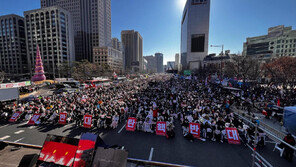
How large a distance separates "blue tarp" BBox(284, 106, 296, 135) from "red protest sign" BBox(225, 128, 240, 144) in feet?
15.9

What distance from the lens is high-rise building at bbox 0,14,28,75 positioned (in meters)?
85.3

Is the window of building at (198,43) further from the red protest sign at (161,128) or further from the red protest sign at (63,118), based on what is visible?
the red protest sign at (63,118)

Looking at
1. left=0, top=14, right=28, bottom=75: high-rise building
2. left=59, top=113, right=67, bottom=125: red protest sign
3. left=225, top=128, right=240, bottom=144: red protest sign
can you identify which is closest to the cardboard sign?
left=59, top=113, right=67, bottom=125: red protest sign

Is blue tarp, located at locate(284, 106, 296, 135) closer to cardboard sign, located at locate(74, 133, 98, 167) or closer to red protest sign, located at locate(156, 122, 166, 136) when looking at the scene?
red protest sign, located at locate(156, 122, 166, 136)

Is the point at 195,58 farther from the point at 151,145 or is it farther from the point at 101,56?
the point at 151,145

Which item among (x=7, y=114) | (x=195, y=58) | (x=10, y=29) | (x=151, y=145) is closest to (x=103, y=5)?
(x=10, y=29)

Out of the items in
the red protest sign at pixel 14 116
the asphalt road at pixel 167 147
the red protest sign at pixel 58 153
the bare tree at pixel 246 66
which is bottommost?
the asphalt road at pixel 167 147

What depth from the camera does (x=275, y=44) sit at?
7875 cm

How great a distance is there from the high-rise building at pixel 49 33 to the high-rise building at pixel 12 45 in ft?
39.1

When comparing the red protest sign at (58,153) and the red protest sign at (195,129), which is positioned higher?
the red protest sign at (58,153)

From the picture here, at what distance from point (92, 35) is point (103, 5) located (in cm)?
3128

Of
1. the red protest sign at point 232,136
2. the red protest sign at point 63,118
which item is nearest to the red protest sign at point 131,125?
the red protest sign at point 63,118

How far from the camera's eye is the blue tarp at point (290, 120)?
9500 mm

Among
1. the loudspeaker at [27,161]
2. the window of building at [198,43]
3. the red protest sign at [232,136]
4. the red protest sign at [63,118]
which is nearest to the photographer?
the loudspeaker at [27,161]
